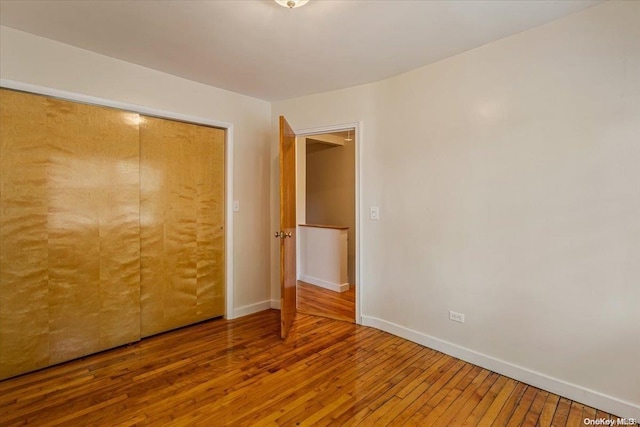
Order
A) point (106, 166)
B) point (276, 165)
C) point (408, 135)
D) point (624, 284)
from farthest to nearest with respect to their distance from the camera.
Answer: point (276, 165) → point (408, 135) → point (106, 166) → point (624, 284)

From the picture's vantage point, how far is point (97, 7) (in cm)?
186

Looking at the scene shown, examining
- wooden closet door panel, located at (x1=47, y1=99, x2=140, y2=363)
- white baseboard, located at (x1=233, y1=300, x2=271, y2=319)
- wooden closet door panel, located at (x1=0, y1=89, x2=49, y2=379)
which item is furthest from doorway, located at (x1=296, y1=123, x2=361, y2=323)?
wooden closet door panel, located at (x1=0, y1=89, x2=49, y2=379)

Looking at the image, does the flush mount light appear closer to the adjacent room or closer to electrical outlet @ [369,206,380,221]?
the adjacent room

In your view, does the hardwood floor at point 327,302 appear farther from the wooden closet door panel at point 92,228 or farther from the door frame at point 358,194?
the wooden closet door panel at point 92,228

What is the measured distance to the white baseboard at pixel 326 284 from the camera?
14.6 feet

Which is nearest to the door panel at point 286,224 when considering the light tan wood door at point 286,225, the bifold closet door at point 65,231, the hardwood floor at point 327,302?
the light tan wood door at point 286,225

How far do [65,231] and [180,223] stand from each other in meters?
0.88

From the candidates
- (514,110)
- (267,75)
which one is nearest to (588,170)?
(514,110)

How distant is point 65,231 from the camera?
2.35 meters

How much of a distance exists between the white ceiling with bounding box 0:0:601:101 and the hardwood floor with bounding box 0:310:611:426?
96.8 inches

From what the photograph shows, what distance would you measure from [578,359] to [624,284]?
1.83 ft

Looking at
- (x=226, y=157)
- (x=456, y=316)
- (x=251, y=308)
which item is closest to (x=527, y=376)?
(x=456, y=316)

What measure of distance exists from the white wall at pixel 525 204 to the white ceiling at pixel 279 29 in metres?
0.27

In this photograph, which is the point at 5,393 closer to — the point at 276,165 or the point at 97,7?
the point at 97,7
